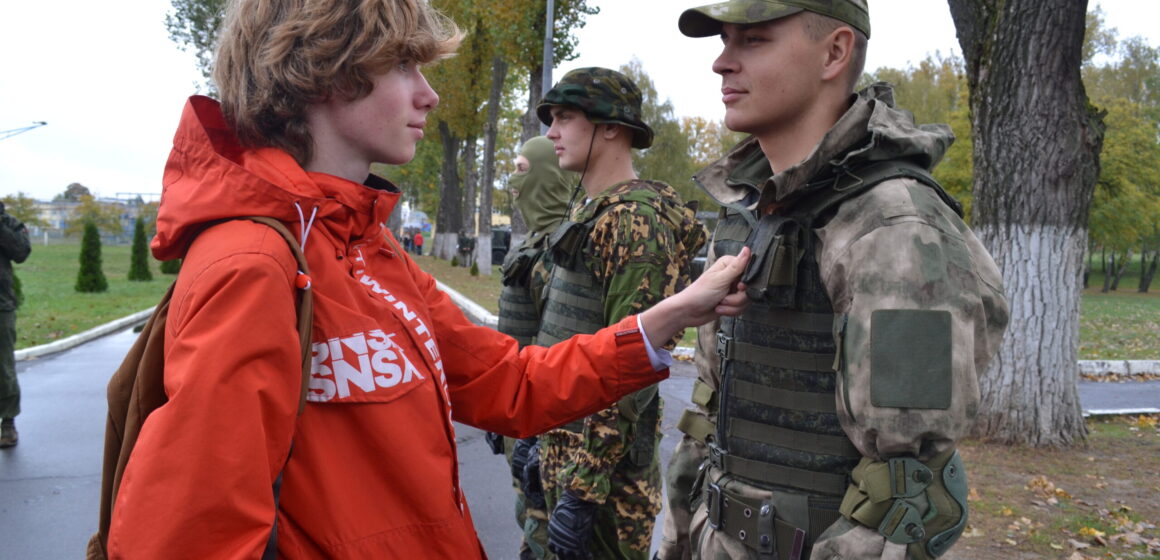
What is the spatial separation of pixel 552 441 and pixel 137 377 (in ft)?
6.68

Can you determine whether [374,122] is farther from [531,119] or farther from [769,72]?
[531,119]

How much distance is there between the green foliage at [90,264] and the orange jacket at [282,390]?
21986 mm

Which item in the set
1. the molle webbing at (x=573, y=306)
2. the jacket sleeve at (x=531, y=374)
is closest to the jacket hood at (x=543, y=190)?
the molle webbing at (x=573, y=306)

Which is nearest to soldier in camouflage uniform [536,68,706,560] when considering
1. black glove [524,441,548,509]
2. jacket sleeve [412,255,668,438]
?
black glove [524,441,548,509]

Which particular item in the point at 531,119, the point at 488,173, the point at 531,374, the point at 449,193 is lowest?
the point at 531,374

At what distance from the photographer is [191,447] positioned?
4.21ft

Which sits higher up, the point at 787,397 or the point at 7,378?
the point at 787,397

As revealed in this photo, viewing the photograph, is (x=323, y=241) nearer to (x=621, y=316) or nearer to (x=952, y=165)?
(x=621, y=316)

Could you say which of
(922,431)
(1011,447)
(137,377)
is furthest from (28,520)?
(1011,447)

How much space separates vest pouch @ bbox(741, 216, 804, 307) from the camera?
191cm

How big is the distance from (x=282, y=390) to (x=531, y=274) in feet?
8.54

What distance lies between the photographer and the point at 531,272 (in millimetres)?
3980

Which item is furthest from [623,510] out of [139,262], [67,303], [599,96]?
[139,262]

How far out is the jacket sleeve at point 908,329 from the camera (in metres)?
1.64
